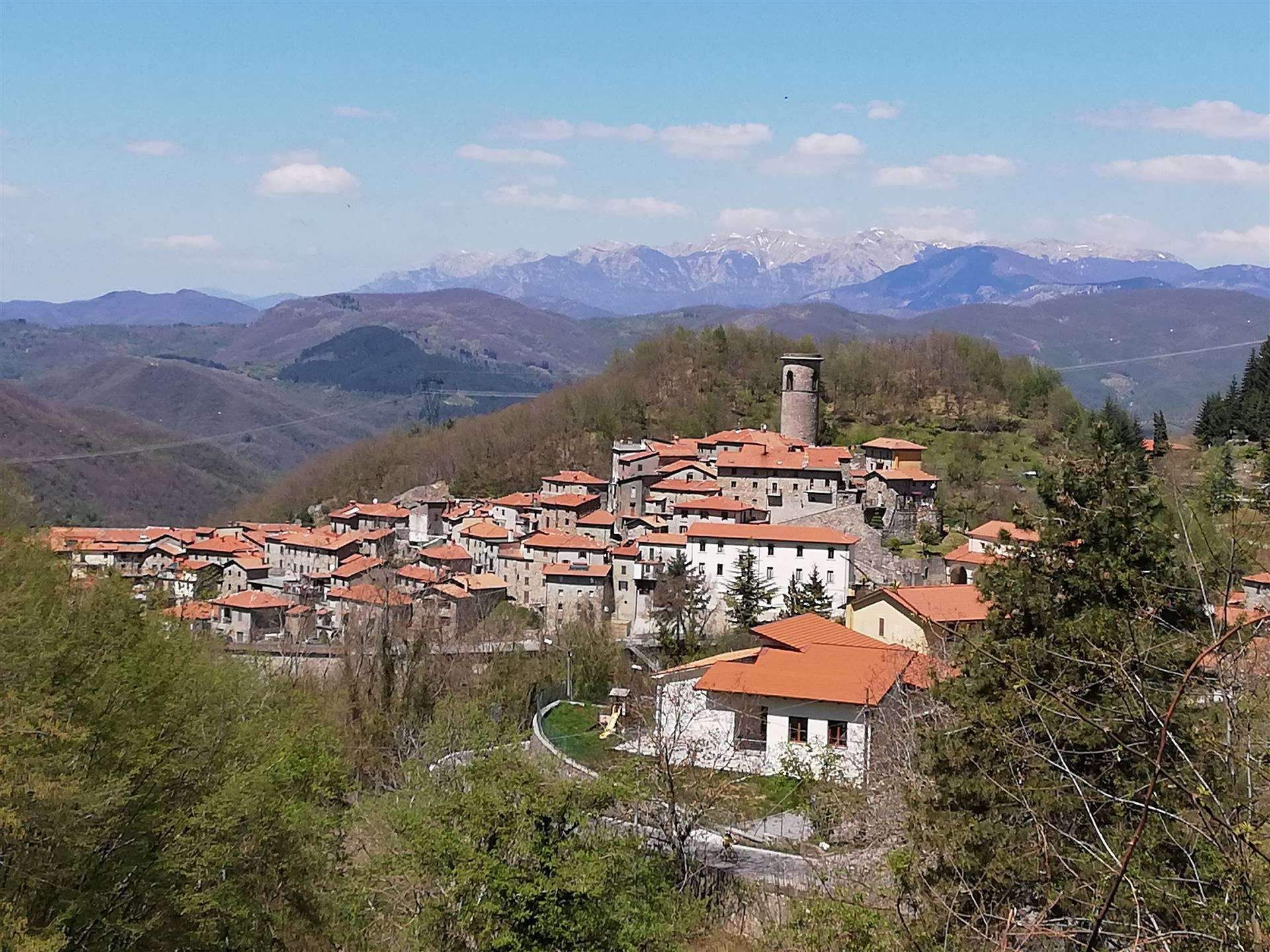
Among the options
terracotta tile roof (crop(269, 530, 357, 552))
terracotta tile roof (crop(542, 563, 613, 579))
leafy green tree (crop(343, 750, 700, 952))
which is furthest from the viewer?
terracotta tile roof (crop(269, 530, 357, 552))

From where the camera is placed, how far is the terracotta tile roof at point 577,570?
3741cm

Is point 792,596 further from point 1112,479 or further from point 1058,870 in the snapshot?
point 1058,870

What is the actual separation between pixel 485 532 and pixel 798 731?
986 inches

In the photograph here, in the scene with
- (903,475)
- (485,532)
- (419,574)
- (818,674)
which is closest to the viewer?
(818,674)

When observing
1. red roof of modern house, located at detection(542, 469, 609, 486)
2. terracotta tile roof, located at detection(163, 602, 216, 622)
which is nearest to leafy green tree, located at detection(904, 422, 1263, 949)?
terracotta tile roof, located at detection(163, 602, 216, 622)

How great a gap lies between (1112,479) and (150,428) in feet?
372

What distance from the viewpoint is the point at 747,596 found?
102 feet

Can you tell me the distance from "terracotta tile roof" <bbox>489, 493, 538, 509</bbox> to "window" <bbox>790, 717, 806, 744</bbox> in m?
27.3

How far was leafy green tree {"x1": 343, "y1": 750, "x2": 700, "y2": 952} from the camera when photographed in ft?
26.7

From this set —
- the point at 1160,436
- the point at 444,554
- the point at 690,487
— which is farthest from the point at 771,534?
the point at 1160,436

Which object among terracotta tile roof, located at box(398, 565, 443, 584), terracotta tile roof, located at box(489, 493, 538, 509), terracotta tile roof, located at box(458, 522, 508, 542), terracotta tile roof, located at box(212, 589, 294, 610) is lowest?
terracotta tile roof, located at box(212, 589, 294, 610)

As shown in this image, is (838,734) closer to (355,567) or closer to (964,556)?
(964,556)

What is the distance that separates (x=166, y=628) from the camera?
38.5ft

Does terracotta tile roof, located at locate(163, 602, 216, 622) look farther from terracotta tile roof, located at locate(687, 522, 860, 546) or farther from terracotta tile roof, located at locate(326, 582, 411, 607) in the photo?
terracotta tile roof, located at locate(687, 522, 860, 546)
